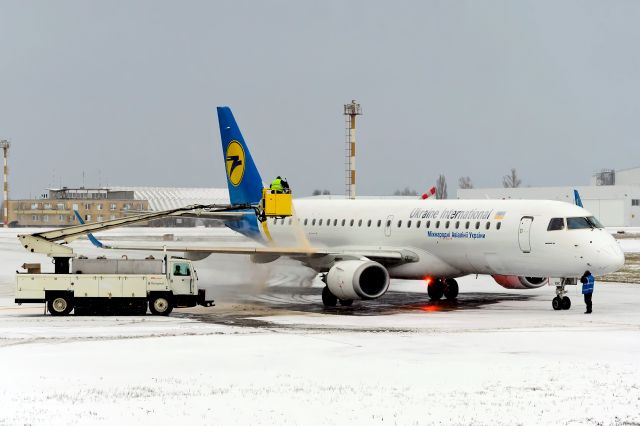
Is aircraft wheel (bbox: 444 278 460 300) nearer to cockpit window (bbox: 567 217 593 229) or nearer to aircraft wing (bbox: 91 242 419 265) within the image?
aircraft wing (bbox: 91 242 419 265)

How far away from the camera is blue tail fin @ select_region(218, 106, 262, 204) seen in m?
45.8

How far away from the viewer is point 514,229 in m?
35.2

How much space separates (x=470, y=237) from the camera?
119 feet

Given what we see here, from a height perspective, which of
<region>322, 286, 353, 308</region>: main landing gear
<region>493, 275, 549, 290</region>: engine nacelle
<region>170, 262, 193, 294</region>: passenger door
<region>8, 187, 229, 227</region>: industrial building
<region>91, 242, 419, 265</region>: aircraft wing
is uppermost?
<region>8, 187, 229, 227</region>: industrial building

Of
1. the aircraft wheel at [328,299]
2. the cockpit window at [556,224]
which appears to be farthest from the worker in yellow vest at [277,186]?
the cockpit window at [556,224]

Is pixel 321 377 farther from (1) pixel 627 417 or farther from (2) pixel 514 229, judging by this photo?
(2) pixel 514 229

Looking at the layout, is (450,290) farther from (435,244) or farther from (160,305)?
(160,305)

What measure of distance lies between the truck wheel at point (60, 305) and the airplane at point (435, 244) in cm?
413

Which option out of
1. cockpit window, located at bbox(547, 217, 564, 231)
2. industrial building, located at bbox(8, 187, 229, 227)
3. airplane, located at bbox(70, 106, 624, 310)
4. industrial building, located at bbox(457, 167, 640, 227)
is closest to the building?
industrial building, located at bbox(8, 187, 229, 227)

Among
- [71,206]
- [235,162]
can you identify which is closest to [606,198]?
[71,206]

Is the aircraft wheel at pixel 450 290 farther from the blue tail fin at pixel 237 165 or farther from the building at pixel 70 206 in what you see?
the building at pixel 70 206

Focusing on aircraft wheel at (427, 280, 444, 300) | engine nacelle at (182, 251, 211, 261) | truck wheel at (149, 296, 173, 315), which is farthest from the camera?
aircraft wheel at (427, 280, 444, 300)

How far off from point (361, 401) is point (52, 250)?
19.4 metres

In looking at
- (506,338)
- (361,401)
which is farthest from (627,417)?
Answer: (506,338)
